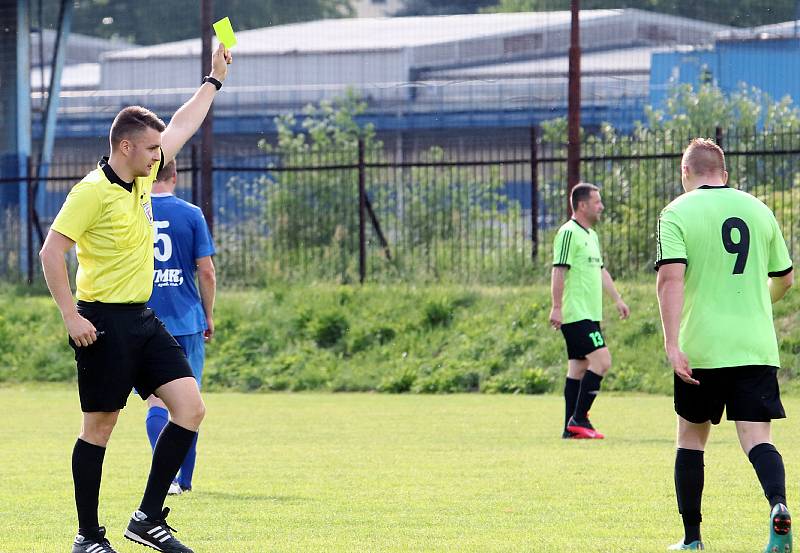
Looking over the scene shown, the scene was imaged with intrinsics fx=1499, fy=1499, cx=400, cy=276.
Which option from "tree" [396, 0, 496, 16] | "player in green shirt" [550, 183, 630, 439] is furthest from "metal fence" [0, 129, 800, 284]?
"tree" [396, 0, 496, 16]

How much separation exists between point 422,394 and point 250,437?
5707mm

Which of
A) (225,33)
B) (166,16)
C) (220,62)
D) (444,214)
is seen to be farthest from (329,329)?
(166,16)

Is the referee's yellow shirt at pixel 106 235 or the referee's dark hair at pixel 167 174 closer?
the referee's yellow shirt at pixel 106 235

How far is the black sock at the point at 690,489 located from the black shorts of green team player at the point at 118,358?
2.26 metres

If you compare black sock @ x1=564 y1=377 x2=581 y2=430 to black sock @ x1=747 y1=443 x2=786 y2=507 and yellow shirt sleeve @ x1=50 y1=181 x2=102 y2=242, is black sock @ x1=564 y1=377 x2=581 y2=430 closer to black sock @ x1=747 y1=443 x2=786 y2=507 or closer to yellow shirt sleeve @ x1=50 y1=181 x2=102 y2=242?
black sock @ x1=747 y1=443 x2=786 y2=507

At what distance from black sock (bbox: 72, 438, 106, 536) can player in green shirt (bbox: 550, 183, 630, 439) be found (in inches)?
244

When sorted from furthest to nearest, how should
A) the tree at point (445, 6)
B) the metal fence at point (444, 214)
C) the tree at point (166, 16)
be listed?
the tree at point (445, 6) < the tree at point (166, 16) < the metal fence at point (444, 214)

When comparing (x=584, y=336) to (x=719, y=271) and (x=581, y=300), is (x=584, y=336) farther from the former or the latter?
(x=719, y=271)

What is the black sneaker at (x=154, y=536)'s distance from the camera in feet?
20.9

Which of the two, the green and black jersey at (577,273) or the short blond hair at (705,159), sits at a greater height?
the short blond hair at (705,159)

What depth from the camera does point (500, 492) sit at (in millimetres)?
8594

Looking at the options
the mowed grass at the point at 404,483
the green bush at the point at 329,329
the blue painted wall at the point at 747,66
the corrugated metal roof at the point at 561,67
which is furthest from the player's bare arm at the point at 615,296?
the corrugated metal roof at the point at 561,67

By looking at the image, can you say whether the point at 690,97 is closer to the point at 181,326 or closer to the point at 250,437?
the point at 250,437

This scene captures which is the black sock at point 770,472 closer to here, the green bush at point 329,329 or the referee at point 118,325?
the referee at point 118,325
